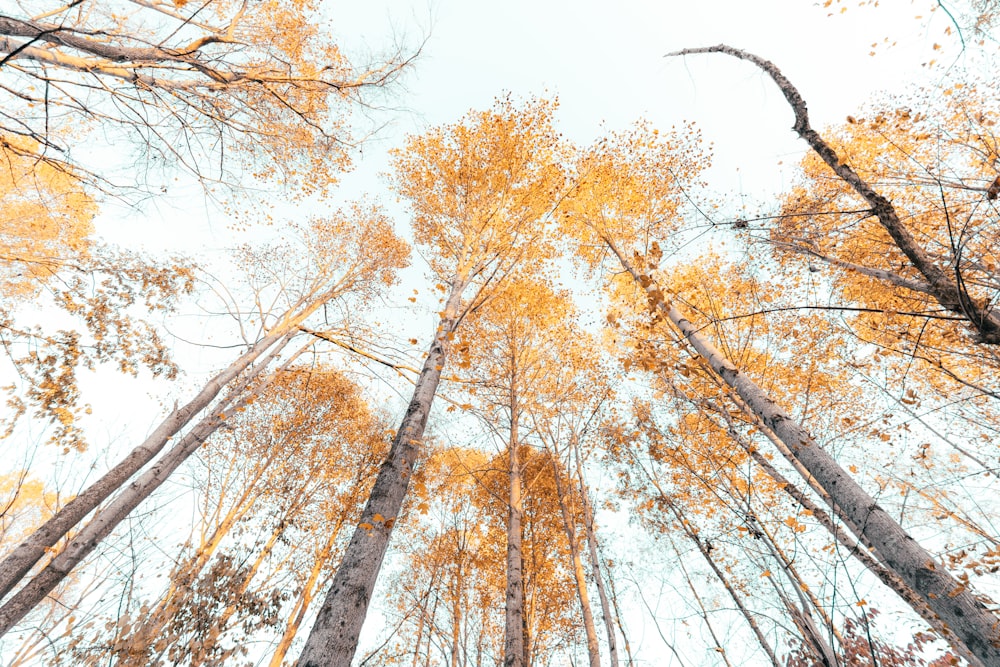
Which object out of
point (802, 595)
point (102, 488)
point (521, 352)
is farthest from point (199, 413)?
point (802, 595)

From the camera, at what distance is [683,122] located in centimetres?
759

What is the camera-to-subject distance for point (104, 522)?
16.9 feet

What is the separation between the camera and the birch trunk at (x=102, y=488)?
13.9 ft

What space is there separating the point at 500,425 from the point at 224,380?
5.21 metres

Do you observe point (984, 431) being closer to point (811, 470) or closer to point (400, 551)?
point (811, 470)

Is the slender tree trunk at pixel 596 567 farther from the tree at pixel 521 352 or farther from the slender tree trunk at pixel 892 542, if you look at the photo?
the slender tree trunk at pixel 892 542

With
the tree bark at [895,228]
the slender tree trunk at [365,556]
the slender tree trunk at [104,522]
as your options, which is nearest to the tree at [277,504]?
the slender tree trunk at [104,522]

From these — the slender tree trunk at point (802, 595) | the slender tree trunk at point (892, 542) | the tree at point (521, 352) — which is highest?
the tree at point (521, 352)

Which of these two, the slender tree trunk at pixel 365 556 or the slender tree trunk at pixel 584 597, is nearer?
the slender tree trunk at pixel 365 556

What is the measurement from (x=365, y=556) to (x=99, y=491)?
551 cm

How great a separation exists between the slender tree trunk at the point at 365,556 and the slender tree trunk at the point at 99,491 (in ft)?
15.4

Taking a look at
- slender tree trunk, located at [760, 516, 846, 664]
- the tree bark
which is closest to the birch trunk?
slender tree trunk, located at [760, 516, 846, 664]

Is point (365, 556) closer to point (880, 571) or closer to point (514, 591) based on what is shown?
point (514, 591)

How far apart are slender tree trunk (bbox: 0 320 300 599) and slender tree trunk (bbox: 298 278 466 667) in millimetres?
4688
